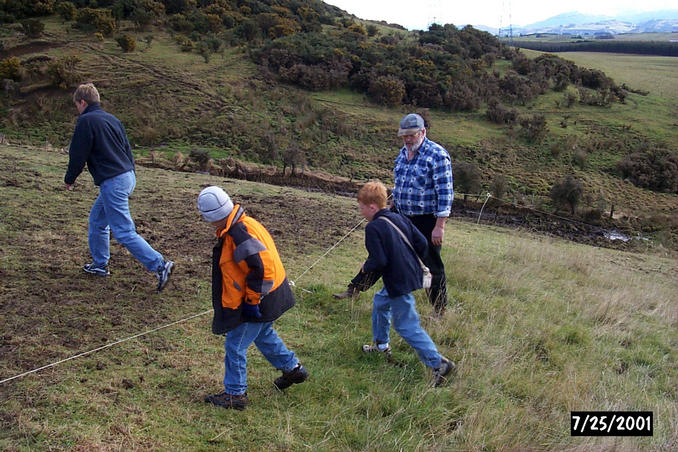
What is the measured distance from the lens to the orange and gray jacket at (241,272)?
3137 millimetres

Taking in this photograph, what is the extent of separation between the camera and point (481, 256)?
8.35m

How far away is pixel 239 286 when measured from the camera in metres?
3.22

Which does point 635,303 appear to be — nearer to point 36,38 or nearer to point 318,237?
point 318,237

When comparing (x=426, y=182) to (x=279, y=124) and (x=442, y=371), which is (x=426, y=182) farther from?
(x=279, y=124)

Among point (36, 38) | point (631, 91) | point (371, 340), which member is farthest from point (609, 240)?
point (36, 38)

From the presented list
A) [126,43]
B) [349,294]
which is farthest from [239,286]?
[126,43]

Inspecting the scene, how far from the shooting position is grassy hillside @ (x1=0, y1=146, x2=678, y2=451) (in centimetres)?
323

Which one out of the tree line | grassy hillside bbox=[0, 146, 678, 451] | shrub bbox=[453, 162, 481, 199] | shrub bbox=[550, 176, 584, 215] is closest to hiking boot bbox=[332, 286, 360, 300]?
grassy hillside bbox=[0, 146, 678, 451]

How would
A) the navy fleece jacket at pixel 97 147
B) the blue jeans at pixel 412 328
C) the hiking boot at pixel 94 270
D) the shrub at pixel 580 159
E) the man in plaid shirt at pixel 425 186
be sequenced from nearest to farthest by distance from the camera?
the blue jeans at pixel 412 328 → the man in plaid shirt at pixel 425 186 → the navy fleece jacket at pixel 97 147 → the hiking boot at pixel 94 270 → the shrub at pixel 580 159

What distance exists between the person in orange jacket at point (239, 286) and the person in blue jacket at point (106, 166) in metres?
2.18

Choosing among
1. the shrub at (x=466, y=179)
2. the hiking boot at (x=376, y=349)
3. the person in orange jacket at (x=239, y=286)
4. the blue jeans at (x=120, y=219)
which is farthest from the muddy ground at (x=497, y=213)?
the person in orange jacket at (x=239, y=286)

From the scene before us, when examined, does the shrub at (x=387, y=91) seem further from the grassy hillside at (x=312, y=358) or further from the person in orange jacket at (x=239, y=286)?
the person in orange jacket at (x=239, y=286)

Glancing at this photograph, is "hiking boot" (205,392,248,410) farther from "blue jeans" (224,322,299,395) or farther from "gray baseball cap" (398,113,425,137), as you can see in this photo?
"gray baseball cap" (398,113,425,137)
